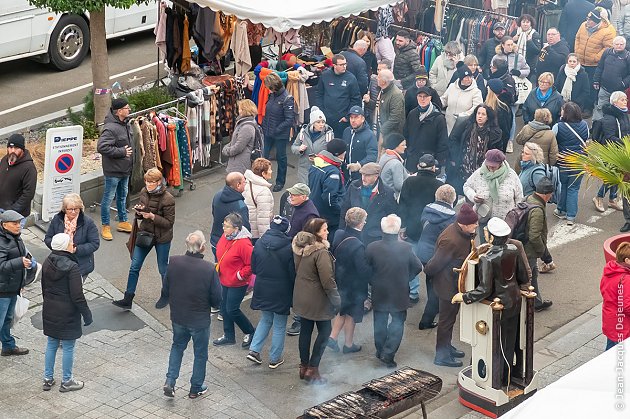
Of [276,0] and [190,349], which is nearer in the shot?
[190,349]

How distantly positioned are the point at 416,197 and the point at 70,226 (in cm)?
399

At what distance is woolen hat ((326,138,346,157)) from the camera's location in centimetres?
1398

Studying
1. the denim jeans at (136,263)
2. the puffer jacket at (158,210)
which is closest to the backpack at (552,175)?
the puffer jacket at (158,210)

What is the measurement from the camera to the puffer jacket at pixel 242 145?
15039 millimetres

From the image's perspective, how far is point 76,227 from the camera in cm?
1223

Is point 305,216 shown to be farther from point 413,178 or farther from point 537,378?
point 537,378

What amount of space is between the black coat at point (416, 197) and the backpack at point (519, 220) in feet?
3.51

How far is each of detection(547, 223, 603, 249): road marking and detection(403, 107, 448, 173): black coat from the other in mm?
1746

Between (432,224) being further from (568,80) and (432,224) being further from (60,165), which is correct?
(568,80)

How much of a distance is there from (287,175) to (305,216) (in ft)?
14.6

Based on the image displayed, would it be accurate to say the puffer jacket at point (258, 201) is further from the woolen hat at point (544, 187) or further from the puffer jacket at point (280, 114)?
the puffer jacket at point (280, 114)

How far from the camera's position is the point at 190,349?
1246 centimetres

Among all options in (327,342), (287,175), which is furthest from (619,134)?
(327,342)

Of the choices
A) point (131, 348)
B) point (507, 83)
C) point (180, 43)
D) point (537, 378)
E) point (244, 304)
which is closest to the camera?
point (537, 378)
